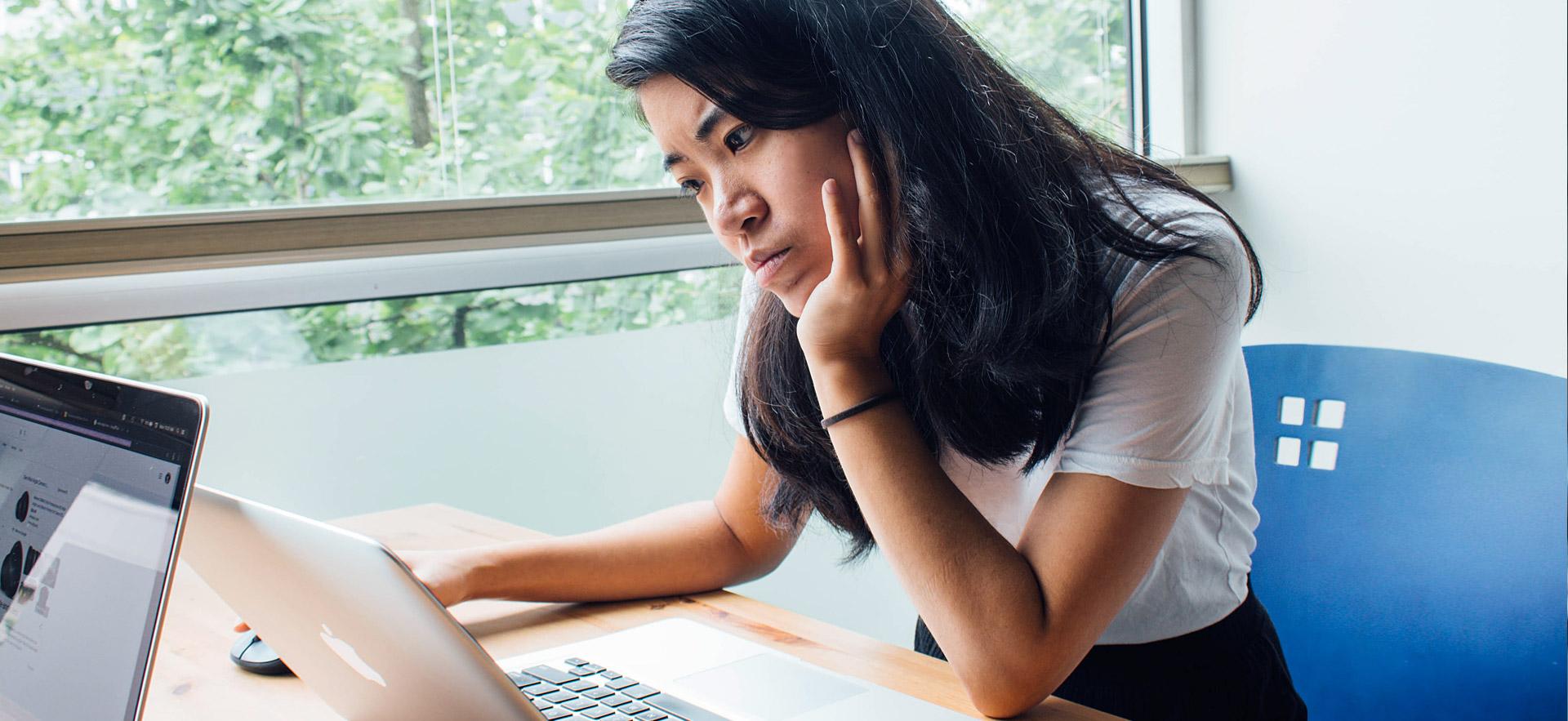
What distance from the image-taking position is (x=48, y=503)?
0.68 meters

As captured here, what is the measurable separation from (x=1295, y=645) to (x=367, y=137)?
→ 126 cm

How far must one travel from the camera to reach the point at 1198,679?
1.06m

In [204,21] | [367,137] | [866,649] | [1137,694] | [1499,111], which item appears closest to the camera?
[866,649]

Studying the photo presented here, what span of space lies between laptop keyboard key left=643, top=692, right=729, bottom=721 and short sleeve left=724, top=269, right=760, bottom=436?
1.33ft

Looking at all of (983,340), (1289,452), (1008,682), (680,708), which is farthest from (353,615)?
(1289,452)

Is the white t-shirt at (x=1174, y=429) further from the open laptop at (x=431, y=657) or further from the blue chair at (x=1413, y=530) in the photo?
the open laptop at (x=431, y=657)

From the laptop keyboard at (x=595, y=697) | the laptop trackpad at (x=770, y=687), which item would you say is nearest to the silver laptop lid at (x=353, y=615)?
the laptop keyboard at (x=595, y=697)

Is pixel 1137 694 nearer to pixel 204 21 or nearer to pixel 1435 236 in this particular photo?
pixel 204 21

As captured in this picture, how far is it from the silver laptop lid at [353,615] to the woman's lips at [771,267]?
466 mm

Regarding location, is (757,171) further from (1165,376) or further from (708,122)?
(1165,376)

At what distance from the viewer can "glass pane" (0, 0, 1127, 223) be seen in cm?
141

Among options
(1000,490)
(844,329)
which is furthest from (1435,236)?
(844,329)

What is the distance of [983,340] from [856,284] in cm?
11

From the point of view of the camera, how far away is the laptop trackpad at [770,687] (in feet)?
2.72
